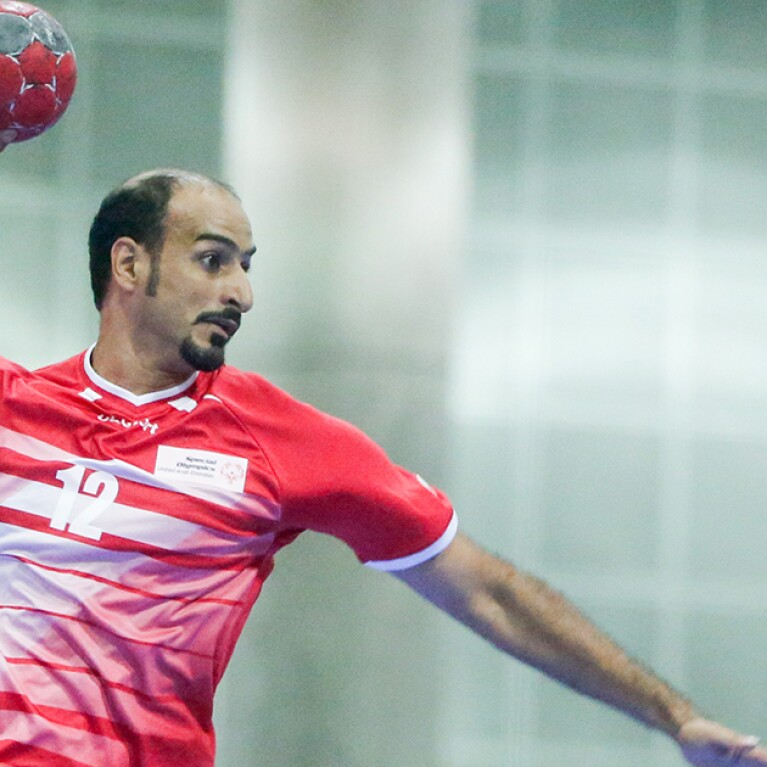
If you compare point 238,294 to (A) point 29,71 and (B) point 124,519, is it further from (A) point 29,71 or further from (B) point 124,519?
(A) point 29,71

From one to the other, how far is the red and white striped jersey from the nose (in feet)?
0.63

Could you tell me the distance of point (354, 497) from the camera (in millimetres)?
2730

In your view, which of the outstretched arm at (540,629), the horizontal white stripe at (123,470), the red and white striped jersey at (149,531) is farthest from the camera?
the outstretched arm at (540,629)

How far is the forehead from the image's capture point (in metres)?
2.75

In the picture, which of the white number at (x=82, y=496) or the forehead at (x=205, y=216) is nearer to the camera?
the white number at (x=82, y=496)

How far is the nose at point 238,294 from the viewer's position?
2.69 meters

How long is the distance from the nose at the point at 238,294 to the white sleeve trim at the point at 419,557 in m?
0.61

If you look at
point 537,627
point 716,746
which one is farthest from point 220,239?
point 716,746

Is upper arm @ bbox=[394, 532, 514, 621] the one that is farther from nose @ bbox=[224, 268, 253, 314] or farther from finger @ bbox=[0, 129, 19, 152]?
finger @ bbox=[0, 129, 19, 152]

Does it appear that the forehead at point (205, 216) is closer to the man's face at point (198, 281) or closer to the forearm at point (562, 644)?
the man's face at point (198, 281)

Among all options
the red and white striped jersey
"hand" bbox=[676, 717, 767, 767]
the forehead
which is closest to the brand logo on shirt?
the red and white striped jersey

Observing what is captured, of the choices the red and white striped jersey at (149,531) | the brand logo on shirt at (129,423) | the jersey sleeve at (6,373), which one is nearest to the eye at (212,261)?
the red and white striped jersey at (149,531)

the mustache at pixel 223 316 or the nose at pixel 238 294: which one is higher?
the nose at pixel 238 294

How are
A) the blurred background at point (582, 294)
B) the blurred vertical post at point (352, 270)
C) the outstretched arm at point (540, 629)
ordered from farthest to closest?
the blurred background at point (582, 294) → the blurred vertical post at point (352, 270) → the outstretched arm at point (540, 629)
